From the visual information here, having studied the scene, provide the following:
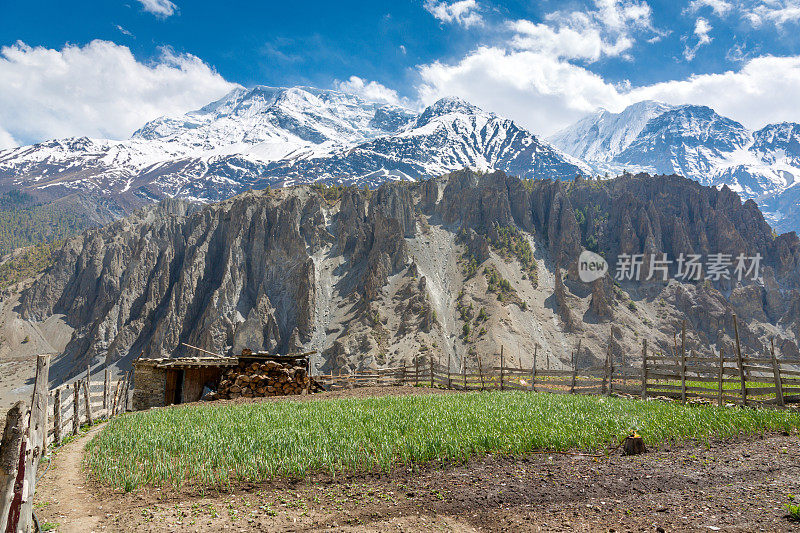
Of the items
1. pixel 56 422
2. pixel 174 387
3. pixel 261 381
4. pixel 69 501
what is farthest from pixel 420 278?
pixel 69 501

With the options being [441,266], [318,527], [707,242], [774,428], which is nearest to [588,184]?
[707,242]

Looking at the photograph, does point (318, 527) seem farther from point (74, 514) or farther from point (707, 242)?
point (707, 242)

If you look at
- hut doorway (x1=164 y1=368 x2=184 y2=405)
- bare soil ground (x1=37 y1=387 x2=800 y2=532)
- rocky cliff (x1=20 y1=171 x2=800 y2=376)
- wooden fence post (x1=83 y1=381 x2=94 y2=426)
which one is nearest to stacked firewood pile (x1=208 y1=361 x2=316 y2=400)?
hut doorway (x1=164 y1=368 x2=184 y2=405)

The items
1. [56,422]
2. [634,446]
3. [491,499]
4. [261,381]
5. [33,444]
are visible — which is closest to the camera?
[33,444]

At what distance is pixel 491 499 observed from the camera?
21.6ft

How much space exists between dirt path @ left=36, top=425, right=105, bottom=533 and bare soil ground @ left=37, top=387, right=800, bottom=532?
3cm

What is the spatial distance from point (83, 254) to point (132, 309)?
3182 cm

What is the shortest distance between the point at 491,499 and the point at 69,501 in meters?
6.72

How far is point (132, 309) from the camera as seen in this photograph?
92812 mm

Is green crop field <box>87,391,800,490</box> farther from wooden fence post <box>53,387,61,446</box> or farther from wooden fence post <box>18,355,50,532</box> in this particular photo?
wooden fence post <box>18,355,50,532</box>

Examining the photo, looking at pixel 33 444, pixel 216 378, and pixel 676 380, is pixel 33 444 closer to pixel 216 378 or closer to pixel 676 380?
pixel 216 378

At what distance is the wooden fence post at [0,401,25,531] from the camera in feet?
14.2

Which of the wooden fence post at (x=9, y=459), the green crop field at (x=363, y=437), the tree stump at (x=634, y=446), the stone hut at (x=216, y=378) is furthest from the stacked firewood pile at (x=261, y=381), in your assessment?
the wooden fence post at (x=9, y=459)

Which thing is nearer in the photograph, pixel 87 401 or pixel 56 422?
pixel 56 422
